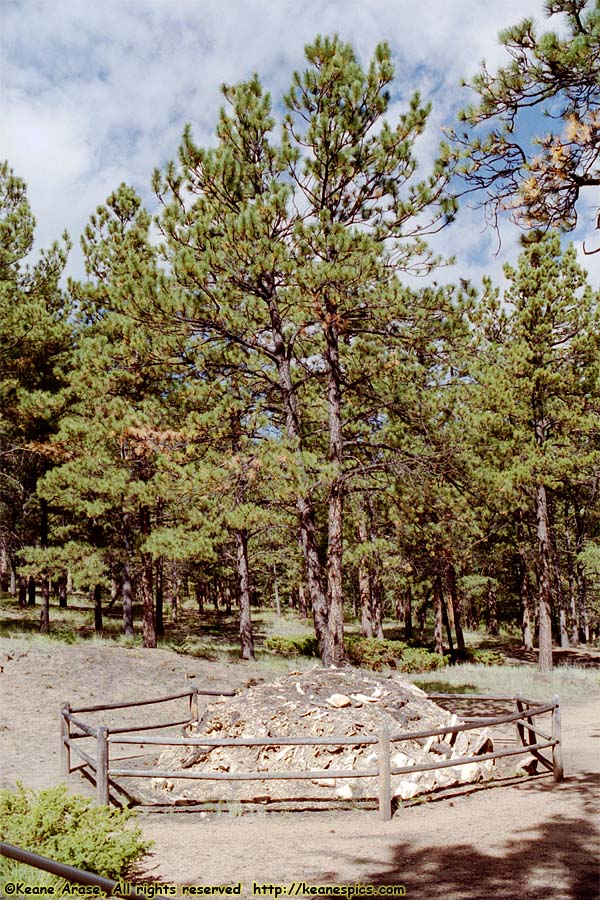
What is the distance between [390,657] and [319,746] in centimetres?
1649

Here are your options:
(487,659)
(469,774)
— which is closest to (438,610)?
(487,659)

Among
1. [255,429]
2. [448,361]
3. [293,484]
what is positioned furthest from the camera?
[255,429]

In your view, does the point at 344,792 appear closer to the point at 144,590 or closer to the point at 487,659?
the point at 144,590

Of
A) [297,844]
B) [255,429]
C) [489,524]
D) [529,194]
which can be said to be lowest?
[297,844]

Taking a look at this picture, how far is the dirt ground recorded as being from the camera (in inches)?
215

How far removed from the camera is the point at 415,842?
257 inches

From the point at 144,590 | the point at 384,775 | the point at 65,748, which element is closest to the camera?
the point at 384,775

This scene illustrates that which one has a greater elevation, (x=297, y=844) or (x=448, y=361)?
(x=448, y=361)

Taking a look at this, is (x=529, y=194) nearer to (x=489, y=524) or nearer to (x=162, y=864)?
(x=162, y=864)

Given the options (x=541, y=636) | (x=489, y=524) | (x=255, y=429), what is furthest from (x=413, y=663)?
(x=255, y=429)

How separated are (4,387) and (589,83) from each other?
21.7 meters

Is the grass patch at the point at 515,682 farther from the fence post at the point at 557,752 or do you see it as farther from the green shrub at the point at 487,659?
the fence post at the point at 557,752

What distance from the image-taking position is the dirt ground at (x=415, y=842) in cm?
545

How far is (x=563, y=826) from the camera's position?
684 centimetres
